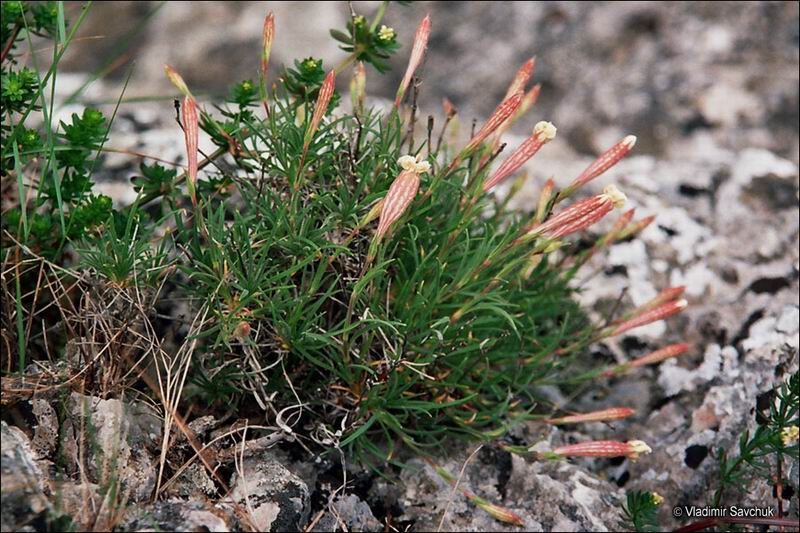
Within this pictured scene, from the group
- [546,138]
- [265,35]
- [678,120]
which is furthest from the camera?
[678,120]

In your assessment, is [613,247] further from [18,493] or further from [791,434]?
[18,493]

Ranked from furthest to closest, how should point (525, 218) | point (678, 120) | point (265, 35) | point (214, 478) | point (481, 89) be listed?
point (481, 89) → point (678, 120) → point (525, 218) → point (265, 35) → point (214, 478)

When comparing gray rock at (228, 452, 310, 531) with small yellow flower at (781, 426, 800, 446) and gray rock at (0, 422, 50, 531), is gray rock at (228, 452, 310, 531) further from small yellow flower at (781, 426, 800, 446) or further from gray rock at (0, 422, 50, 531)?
small yellow flower at (781, 426, 800, 446)

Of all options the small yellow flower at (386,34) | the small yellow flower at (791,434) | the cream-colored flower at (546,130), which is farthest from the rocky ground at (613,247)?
the small yellow flower at (386,34)

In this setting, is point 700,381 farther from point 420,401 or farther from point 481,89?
point 481,89

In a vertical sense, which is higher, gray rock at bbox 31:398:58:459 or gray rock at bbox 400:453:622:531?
gray rock at bbox 31:398:58:459

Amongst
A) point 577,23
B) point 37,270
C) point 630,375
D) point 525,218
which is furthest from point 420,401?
point 577,23

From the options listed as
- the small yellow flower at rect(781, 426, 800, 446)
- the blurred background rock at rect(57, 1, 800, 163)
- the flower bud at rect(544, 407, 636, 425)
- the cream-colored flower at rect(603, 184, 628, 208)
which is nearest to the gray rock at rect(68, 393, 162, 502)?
the flower bud at rect(544, 407, 636, 425)

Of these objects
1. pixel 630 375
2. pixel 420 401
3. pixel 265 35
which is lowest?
pixel 630 375
